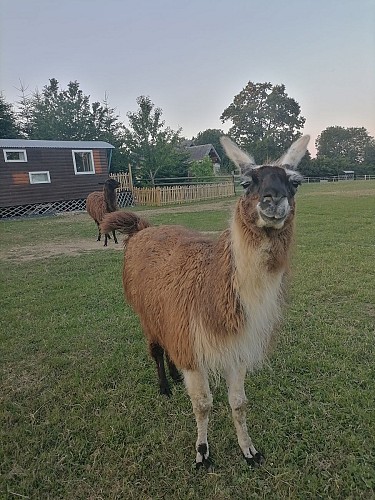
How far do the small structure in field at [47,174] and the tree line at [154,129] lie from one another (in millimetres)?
5227

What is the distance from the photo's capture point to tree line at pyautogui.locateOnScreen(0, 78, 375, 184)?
24203 millimetres

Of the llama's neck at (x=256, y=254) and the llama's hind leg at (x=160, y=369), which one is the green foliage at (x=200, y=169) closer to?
the llama's hind leg at (x=160, y=369)

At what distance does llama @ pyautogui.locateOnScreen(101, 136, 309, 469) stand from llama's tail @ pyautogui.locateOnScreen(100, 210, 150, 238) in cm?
79

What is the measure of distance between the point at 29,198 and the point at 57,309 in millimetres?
13853

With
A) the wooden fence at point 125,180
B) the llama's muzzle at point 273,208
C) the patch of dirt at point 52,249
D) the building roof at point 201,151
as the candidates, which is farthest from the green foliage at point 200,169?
the llama's muzzle at point 273,208

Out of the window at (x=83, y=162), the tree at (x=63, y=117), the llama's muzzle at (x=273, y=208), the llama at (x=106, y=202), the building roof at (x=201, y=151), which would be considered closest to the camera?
the llama's muzzle at (x=273, y=208)

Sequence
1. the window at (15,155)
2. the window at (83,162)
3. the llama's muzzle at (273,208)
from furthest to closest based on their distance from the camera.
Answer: the window at (83,162) → the window at (15,155) → the llama's muzzle at (273,208)

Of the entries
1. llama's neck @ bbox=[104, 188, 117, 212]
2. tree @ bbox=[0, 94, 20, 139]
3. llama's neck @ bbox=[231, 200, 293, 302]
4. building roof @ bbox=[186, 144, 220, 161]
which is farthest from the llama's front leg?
building roof @ bbox=[186, 144, 220, 161]

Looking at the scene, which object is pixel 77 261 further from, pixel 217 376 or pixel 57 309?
pixel 217 376

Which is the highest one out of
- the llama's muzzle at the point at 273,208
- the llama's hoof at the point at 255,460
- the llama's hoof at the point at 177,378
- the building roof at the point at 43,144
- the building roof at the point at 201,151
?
the building roof at the point at 201,151

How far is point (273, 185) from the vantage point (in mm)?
1708

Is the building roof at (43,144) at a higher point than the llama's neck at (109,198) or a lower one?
higher

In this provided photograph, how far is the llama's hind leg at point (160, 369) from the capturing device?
2927mm

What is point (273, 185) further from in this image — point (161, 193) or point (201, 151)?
point (201, 151)
